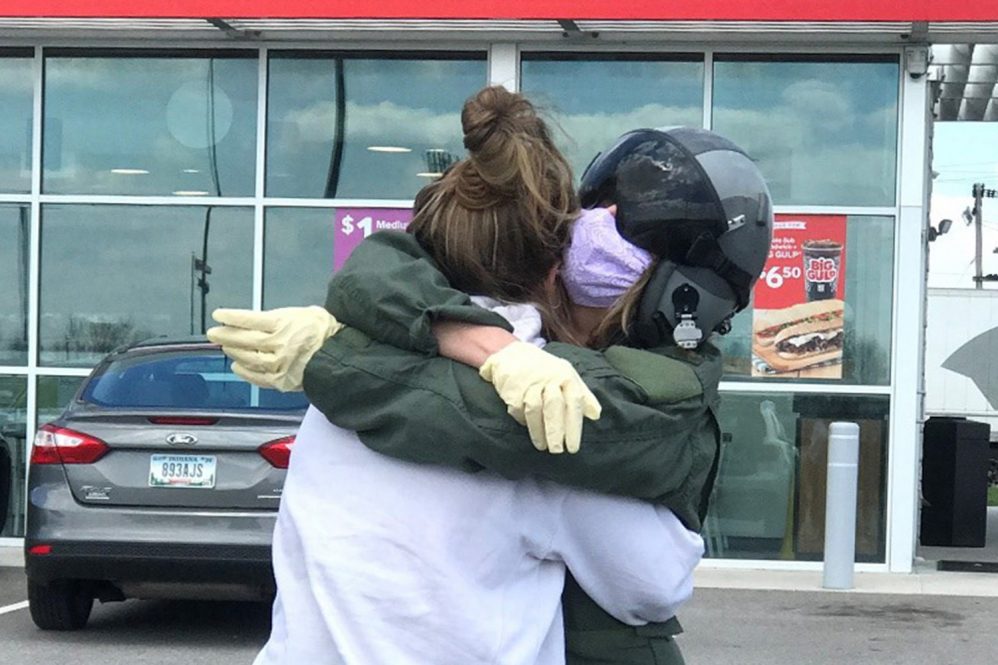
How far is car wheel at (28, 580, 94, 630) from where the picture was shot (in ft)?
27.4

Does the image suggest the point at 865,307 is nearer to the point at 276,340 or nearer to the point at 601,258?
the point at 601,258

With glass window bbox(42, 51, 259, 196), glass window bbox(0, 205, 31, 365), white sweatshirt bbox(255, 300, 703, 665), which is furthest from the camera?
glass window bbox(0, 205, 31, 365)

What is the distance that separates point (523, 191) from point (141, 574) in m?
6.31

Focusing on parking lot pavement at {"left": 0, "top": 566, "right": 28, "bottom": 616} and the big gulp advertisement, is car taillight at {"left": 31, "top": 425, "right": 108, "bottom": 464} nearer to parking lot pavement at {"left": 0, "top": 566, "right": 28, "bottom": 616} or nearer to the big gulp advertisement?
parking lot pavement at {"left": 0, "top": 566, "right": 28, "bottom": 616}

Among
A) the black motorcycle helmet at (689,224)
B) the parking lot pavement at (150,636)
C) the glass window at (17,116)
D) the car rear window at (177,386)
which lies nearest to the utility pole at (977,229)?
the glass window at (17,116)

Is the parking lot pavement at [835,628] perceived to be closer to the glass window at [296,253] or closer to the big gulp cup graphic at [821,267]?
the big gulp cup graphic at [821,267]

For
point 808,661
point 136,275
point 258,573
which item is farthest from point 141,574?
point 136,275

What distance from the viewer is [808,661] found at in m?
8.32

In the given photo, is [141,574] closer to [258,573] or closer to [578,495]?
[258,573]

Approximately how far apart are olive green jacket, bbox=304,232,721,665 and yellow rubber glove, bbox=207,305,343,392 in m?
0.02

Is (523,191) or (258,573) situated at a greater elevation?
(523,191)

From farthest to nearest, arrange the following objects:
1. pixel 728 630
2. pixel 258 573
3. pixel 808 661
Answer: pixel 728 630
pixel 808 661
pixel 258 573

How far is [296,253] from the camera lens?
41.3ft

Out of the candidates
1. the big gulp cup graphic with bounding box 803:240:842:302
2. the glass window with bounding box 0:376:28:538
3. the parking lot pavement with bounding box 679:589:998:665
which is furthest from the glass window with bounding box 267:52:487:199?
the parking lot pavement with bounding box 679:589:998:665
